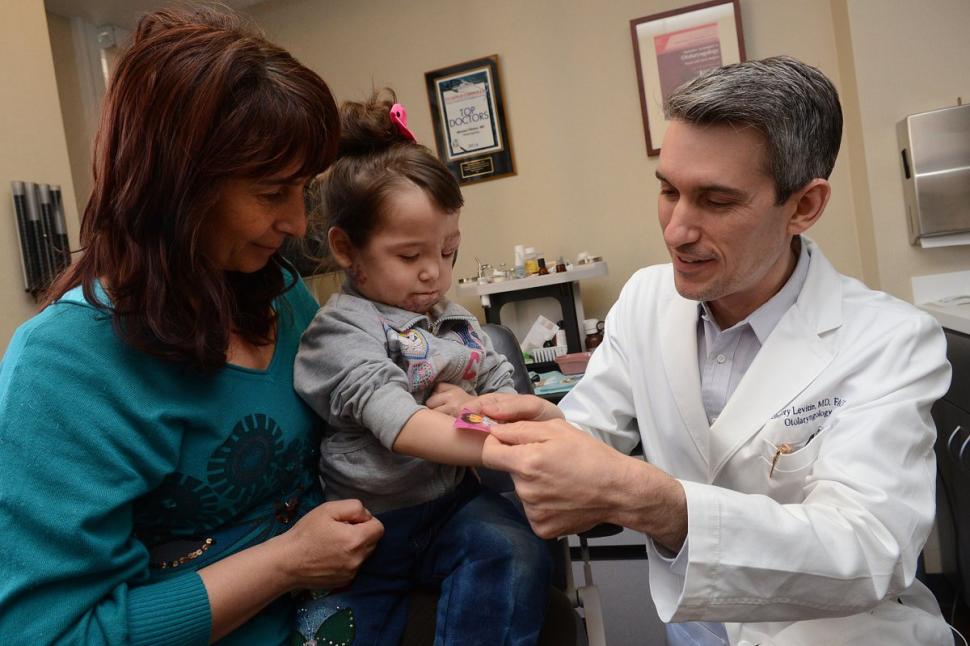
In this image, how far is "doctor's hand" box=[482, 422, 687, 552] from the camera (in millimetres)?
1010

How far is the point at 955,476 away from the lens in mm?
2221

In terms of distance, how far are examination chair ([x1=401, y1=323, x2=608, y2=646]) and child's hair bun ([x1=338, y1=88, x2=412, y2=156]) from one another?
0.73 meters

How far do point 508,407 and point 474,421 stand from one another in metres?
0.12

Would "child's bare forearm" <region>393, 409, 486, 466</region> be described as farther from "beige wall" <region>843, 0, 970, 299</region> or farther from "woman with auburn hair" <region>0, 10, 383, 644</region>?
"beige wall" <region>843, 0, 970, 299</region>

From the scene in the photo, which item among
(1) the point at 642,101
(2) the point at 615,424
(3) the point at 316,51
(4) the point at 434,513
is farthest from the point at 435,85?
(4) the point at 434,513

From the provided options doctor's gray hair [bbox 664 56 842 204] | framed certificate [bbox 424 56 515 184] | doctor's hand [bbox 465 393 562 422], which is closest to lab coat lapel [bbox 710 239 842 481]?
doctor's gray hair [bbox 664 56 842 204]

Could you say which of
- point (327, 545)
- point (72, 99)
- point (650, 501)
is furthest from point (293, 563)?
point (72, 99)

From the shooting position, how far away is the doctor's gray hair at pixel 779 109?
1.23 meters

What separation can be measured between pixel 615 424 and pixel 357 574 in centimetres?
67

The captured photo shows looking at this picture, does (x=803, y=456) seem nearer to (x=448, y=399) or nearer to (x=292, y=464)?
(x=448, y=399)

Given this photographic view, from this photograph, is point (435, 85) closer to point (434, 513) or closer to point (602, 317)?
point (602, 317)

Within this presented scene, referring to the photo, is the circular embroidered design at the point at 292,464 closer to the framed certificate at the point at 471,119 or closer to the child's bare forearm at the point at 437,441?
the child's bare forearm at the point at 437,441

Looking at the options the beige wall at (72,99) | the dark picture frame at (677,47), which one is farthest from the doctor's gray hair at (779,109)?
the beige wall at (72,99)

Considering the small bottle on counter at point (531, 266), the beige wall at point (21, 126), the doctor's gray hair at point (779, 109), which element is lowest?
the small bottle on counter at point (531, 266)
